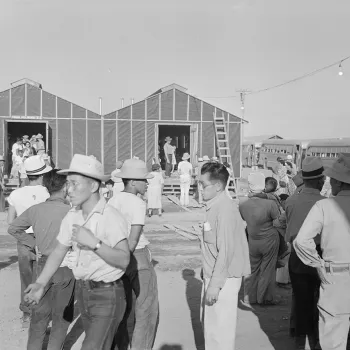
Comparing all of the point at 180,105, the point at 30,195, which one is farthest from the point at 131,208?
the point at 180,105

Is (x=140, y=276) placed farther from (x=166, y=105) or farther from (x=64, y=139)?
(x=166, y=105)

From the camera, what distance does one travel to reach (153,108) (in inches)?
791

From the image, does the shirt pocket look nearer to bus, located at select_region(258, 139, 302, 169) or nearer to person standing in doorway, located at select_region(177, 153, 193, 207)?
person standing in doorway, located at select_region(177, 153, 193, 207)

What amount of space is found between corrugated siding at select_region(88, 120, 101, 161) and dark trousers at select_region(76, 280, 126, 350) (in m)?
16.7

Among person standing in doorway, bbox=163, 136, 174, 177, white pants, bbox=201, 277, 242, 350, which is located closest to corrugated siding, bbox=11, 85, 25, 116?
person standing in doorway, bbox=163, 136, 174, 177

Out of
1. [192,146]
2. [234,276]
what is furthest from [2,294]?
[192,146]

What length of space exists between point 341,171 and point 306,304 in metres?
1.65

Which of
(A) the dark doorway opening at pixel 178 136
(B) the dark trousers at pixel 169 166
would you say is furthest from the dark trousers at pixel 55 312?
(A) the dark doorway opening at pixel 178 136

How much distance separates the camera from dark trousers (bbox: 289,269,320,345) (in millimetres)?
4793

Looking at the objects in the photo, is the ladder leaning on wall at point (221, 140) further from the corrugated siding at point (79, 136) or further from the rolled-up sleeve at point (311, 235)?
the rolled-up sleeve at point (311, 235)

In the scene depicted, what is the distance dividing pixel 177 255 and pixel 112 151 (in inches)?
435

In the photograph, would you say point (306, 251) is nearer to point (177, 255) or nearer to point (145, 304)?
point (145, 304)

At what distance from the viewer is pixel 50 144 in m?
19.6

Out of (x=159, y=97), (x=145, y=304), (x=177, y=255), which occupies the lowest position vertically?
(x=177, y=255)
